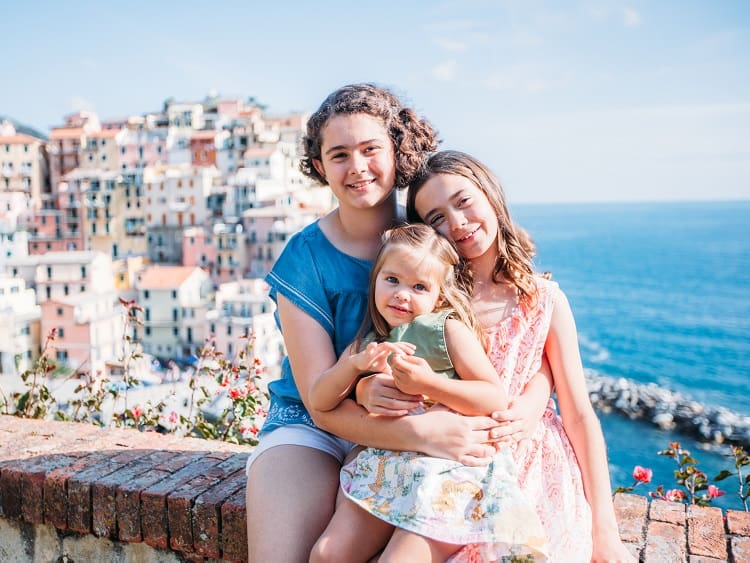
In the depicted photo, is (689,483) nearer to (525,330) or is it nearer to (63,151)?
(525,330)

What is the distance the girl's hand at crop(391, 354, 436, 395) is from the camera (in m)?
2.04

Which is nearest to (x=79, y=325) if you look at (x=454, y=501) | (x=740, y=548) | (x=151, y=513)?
(x=151, y=513)

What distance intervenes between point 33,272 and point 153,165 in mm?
16934

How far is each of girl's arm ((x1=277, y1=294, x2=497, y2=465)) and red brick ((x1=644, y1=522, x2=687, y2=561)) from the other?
27.3 inches

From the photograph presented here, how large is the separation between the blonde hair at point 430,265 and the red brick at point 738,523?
1103 millimetres

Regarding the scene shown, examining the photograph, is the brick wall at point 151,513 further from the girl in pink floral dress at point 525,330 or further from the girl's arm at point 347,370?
the girl's arm at point 347,370

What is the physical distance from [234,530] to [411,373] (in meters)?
0.94

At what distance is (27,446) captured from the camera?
2.98 meters

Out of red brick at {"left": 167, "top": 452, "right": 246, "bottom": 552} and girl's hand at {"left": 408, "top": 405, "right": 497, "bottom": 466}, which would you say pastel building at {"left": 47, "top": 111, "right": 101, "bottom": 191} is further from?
girl's hand at {"left": 408, "top": 405, "right": 497, "bottom": 466}

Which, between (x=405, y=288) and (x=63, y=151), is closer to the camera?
(x=405, y=288)

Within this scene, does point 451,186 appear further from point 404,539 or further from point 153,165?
point 153,165

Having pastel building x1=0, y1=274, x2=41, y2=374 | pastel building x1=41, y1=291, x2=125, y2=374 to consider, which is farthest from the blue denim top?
pastel building x1=0, y1=274, x2=41, y2=374

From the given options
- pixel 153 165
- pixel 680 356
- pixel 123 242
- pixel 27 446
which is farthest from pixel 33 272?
pixel 27 446

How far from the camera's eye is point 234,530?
7.80 feet
